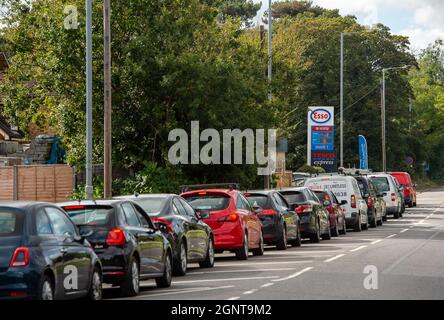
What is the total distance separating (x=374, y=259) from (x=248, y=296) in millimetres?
8453

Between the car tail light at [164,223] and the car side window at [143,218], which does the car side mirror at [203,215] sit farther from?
the car side window at [143,218]

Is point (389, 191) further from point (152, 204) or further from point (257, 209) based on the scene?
point (152, 204)

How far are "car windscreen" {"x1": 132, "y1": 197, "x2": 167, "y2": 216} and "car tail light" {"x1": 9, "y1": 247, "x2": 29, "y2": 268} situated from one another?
7.82 m

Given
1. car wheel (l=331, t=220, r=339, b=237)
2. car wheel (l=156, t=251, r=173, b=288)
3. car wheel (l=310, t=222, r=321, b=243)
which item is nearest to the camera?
car wheel (l=156, t=251, r=173, b=288)

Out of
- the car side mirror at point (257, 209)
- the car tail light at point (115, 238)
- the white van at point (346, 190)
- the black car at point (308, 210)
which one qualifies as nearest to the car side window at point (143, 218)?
the car tail light at point (115, 238)

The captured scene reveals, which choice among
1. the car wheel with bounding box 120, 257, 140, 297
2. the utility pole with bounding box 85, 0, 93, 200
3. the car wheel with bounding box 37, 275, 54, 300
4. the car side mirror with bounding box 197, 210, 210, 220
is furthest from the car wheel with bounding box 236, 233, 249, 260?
the car wheel with bounding box 37, 275, 54, 300

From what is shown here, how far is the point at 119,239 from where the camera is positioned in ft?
57.3

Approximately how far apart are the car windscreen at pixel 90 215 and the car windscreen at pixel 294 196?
15.4 m

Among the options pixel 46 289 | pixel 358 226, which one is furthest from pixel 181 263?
pixel 358 226

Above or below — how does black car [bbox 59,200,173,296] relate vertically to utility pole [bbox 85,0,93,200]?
below

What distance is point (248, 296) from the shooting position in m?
16.5

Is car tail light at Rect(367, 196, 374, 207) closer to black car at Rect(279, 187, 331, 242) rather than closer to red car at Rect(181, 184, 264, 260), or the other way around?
black car at Rect(279, 187, 331, 242)

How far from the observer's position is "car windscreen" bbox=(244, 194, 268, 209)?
2936 cm
